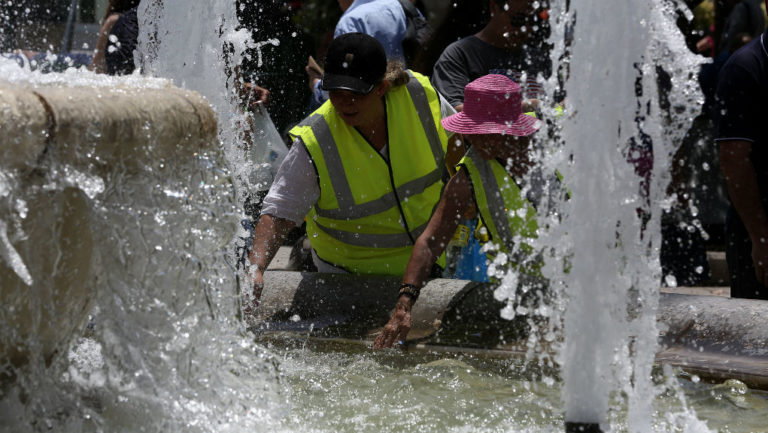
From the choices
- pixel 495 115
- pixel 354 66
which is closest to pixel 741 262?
pixel 495 115

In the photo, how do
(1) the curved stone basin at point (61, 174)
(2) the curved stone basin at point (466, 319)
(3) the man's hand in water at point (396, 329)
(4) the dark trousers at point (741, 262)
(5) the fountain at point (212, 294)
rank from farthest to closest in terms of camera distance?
(4) the dark trousers at point (741, 262), (3) the man's hand in water at point (396, 329), (2) the curved stone basin at point (466, 319), (5) the fountain at point (212, 294), (1) the curved stone basin at point (61, 174)

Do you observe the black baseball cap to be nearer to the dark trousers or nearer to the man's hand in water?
the man's hand in water

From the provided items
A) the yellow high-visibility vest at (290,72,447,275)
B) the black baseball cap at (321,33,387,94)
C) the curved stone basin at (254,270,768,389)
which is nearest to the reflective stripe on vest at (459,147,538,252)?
the curved stone basin at (254,270,768,389)

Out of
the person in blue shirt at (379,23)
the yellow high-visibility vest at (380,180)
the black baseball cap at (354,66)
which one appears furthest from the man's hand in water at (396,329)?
the person in blue shirt at (379,23)

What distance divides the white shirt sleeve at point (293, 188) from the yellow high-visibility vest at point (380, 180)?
4cm

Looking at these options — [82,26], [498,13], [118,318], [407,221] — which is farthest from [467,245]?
[82,26]

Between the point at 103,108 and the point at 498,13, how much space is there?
2992mm

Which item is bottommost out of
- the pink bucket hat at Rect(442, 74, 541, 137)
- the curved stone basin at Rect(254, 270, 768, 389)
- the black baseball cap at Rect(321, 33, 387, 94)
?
the curved stone basin at Rect(254, 270, 768, 389)

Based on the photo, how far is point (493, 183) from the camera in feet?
12.6

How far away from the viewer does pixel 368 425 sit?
286 cm

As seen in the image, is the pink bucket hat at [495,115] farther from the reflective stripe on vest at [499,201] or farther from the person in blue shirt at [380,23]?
the person in blue shirt at [380,23]

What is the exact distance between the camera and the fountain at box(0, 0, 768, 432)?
2.11 m

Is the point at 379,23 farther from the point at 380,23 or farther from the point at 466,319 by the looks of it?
the point at 466,319

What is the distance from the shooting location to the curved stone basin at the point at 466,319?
3.41m
